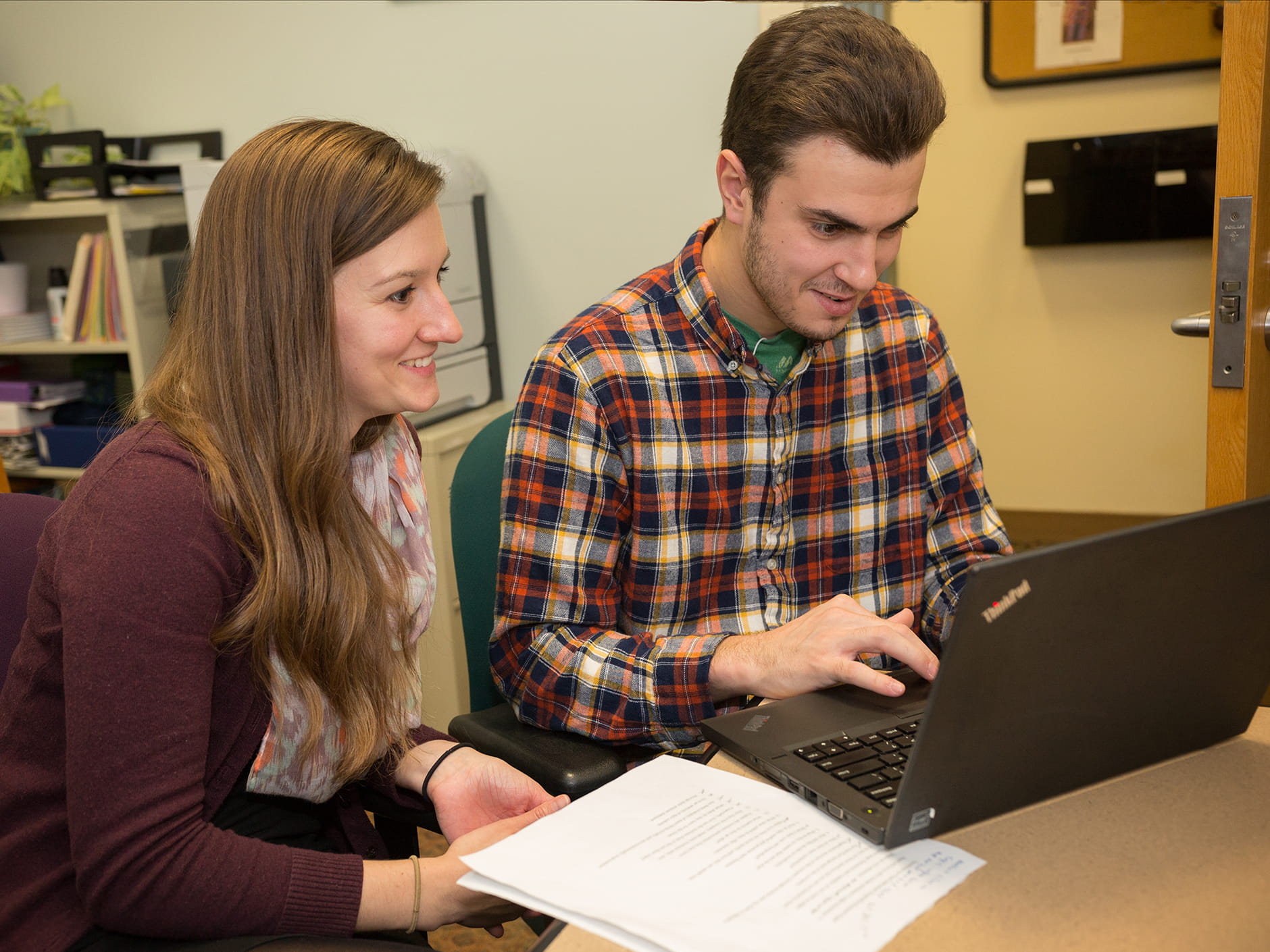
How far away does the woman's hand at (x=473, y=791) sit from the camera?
1.07 meters

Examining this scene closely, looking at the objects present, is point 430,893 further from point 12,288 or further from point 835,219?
point 12,288

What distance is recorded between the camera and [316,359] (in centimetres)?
97

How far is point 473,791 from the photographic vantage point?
3.58 ft

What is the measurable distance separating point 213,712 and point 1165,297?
3.01 m

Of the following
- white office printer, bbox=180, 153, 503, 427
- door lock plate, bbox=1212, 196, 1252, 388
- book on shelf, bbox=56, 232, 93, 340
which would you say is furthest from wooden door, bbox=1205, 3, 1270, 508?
book on shelf, bbox=56, 232, 93, 340

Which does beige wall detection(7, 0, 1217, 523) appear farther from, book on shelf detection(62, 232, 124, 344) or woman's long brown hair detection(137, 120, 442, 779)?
woman's long brown hair detection(137, 120, 442, 779)

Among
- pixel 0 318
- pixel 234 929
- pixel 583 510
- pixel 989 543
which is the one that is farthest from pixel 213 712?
pixel 0 318

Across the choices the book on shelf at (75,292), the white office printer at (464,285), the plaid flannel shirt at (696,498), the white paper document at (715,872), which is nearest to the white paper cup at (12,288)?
the book on shelf at (75,292)

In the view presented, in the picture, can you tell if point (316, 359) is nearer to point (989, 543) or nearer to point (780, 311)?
point (780, 311)

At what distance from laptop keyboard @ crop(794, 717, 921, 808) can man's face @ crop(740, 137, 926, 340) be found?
1.75 ft

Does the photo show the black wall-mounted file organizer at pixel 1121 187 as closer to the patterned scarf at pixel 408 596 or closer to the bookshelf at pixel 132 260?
the bookshelf at pixel 132 260

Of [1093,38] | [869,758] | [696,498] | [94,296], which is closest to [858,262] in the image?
[696,498]

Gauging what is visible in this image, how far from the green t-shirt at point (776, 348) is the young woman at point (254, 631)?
16.5 inches

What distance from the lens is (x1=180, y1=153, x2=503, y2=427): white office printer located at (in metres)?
2.34
